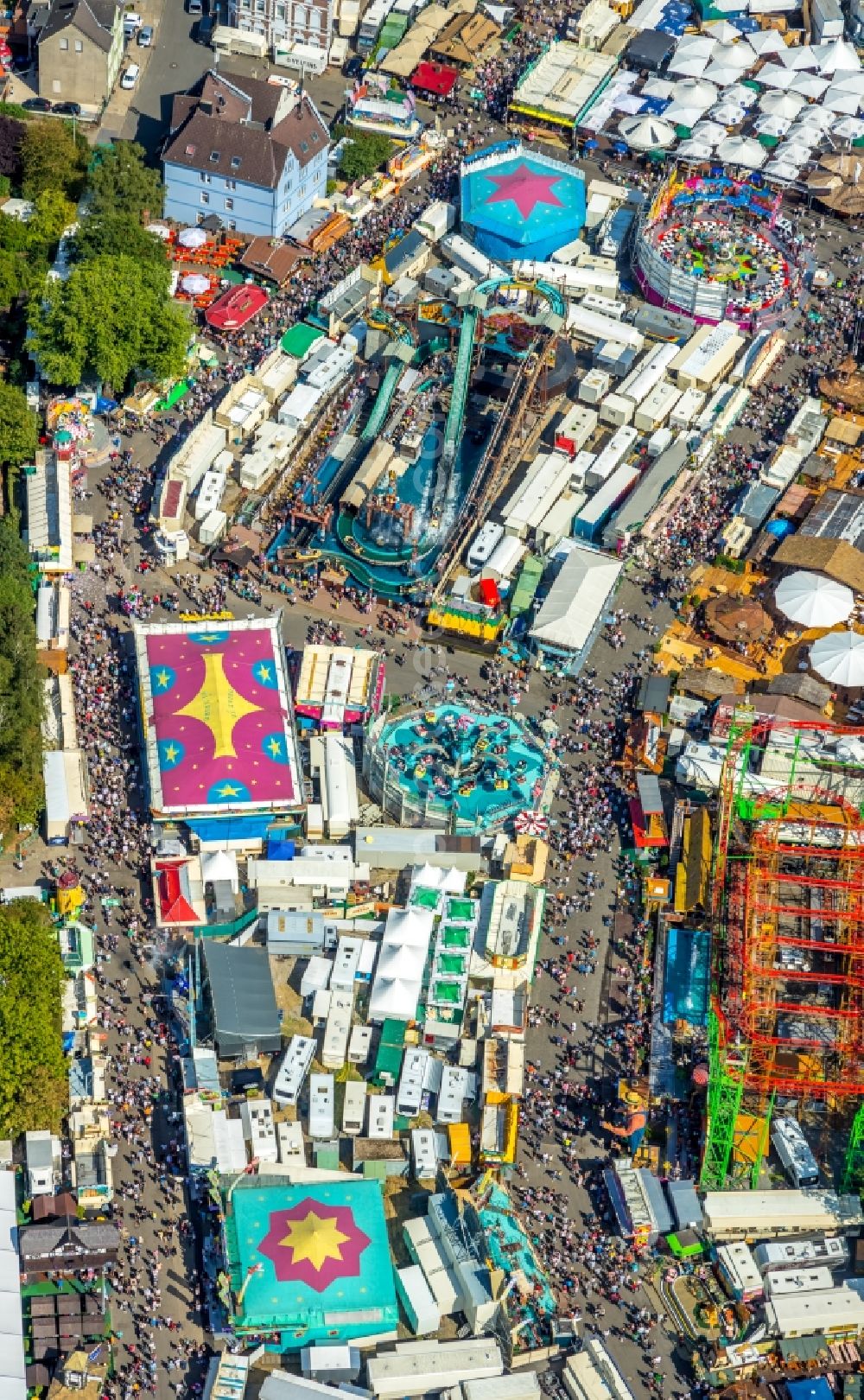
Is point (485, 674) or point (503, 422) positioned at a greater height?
point (503, 422)

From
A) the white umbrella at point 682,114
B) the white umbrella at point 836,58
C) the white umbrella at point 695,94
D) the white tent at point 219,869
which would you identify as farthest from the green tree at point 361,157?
the white tent at point 219,869

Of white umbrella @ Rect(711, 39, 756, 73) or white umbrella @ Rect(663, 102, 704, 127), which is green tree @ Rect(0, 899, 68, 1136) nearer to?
white umbrella @ Rect(663, 102, 704, 127)

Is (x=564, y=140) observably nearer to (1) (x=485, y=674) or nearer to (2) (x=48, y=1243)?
(1) (x=485, y=674)

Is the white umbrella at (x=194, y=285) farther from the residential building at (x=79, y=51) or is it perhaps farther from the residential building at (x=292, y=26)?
the residential building at (x=292, y=26)

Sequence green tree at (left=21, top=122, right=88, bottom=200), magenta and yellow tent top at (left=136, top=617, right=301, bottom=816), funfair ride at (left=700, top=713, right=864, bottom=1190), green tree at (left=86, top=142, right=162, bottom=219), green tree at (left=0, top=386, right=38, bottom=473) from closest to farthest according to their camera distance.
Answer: funfair ride at (left=700, top=713, right=864, bottom=1190) < magenta and yellow tent top at (left=136, top=617, right=301, bottom=816) < green tree at (left=0, top=386, right=38, bottom=473) < green tree at (left=86, top=142, right=162, bottom=219) < green tree at (left=21, top=122, right=88, bottom=200)

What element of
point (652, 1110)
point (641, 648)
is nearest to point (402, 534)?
point (641, 648)

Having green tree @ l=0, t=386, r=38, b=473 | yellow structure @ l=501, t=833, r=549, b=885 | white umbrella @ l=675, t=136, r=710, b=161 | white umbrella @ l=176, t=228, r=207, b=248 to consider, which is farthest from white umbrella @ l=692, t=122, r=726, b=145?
yellow structure @ l=501, t=833, r=549, b=885

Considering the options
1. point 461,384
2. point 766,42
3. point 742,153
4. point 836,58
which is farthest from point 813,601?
point 766,42
